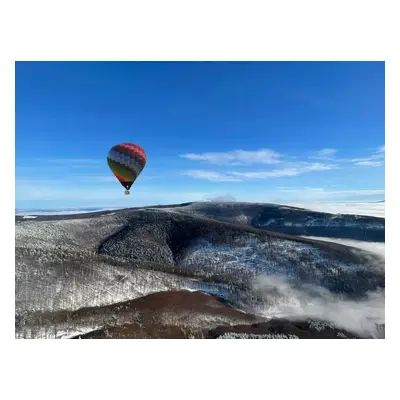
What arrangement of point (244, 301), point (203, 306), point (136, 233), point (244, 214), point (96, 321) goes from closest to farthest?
1. point (96, 321)
2. point (203, 306)
3. point (244, 301)
4. point (136, 233)
5. point (244, 214)

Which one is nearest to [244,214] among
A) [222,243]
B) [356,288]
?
[222,243]

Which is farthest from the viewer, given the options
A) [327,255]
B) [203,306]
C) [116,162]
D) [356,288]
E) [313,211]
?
[313,211]

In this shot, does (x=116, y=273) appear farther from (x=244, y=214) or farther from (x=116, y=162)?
(x=244, y=214)

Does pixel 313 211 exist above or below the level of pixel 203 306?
above

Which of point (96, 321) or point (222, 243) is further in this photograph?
point (222, 243)
